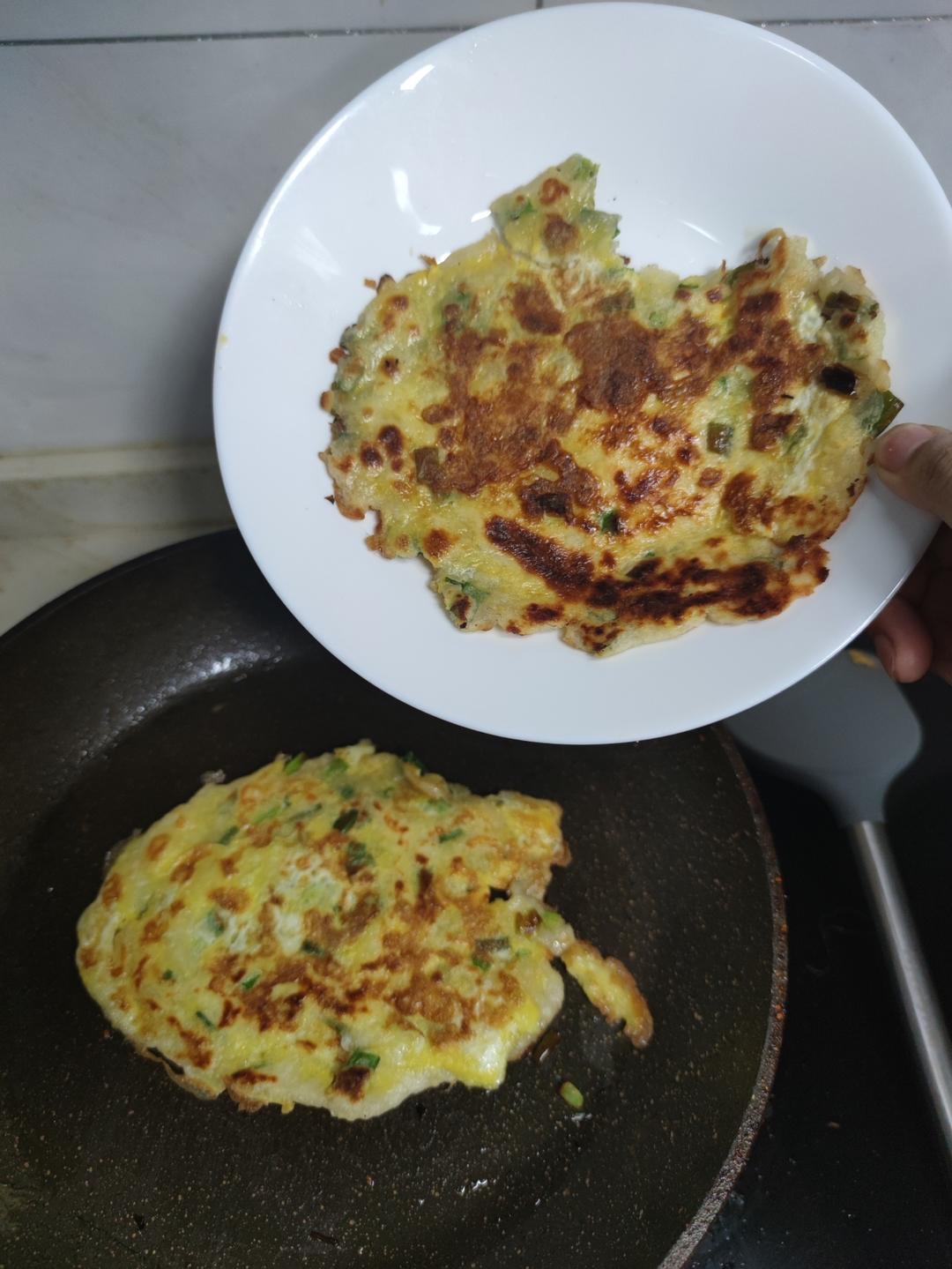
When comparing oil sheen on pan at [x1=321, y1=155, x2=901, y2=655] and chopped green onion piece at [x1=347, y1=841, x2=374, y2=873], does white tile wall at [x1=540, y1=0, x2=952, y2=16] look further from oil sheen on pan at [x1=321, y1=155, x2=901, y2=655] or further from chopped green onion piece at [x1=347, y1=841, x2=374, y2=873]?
chopped green onion piece at [x1=347, y1=841, x2=374, y2=873]

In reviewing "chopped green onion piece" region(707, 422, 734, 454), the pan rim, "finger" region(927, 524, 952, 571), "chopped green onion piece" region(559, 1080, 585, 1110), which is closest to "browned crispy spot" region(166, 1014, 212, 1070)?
"chopped green onion piece" region(559, 1080, 585, 1110)

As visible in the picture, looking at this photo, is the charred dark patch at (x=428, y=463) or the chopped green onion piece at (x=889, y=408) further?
the charred dark patch at (x=428, y=463)

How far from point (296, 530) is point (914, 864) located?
1.05 m

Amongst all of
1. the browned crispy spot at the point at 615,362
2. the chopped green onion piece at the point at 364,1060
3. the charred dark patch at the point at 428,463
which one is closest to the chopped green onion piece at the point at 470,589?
the charred dark patch at the point at 428,463

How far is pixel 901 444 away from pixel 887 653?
0.49 metres

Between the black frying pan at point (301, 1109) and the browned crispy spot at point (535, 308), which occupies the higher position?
the browned crispy spot at point (535, 308)

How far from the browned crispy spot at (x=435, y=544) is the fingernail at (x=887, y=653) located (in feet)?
2.27

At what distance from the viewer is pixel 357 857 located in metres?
1.08

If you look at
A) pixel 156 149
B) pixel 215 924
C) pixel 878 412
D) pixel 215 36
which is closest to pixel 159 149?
pixel 156 149

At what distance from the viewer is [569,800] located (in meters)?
1.17

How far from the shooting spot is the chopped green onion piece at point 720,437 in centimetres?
85

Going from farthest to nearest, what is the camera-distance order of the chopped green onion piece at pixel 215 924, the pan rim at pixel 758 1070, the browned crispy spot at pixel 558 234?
1. the chopped green onion piece at pixel 215 924
2. the pan rim at pixel 758 1070
3. the browned crispy spot at pixel 558 234

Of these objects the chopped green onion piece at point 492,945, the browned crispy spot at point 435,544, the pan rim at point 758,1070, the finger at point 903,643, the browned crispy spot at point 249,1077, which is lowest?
the browned crispy spot at point 249,1077

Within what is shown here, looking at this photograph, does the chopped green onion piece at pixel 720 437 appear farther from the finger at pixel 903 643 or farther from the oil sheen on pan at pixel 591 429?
the finger at pixel 903 643
